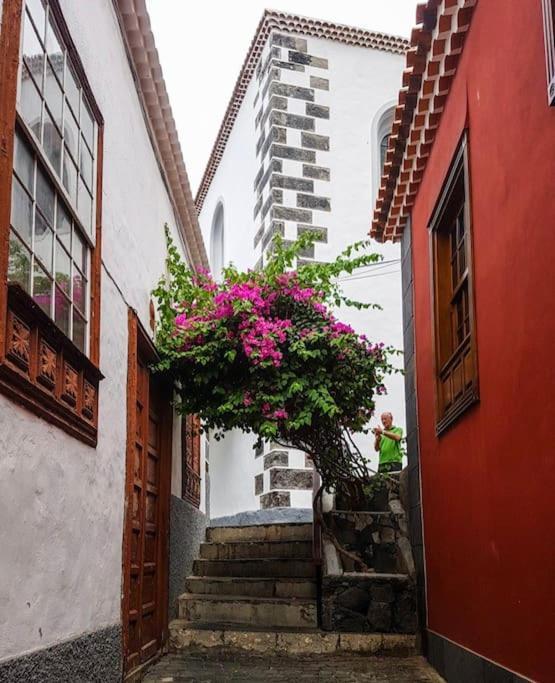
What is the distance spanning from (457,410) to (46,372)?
2793mm

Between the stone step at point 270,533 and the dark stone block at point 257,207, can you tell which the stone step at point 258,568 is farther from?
the dark stone block at point 257,207

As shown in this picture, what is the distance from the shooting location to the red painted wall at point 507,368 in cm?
393

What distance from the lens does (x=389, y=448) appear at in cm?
1042

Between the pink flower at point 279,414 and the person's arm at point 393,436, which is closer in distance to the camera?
the pink flower at point 279,414

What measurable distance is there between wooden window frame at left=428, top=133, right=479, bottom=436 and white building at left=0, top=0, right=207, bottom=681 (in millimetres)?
2173

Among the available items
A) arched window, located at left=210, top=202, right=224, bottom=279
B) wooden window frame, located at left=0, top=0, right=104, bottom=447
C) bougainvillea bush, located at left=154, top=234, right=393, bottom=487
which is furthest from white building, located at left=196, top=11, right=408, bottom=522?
wooden window frame, located at left=0, top=0, right=104, bottom=447

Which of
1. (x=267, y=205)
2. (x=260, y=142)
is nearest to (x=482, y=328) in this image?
(x=267, y=205)

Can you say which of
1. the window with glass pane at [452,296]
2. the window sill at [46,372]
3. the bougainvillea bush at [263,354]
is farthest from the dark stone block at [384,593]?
the window sill at [46,372]

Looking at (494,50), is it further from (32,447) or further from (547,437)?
(32,447)

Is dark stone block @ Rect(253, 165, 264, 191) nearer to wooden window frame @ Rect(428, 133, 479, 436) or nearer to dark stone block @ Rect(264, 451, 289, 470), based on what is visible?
dark stone block @ Rect(264, 451, 289, 470)

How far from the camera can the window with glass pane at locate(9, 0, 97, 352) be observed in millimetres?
4008

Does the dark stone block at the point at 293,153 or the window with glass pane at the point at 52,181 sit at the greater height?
the dark stone block at the point at 293,153

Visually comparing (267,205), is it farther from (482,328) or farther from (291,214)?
(482,328)

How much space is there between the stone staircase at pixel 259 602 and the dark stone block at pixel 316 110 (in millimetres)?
6023
